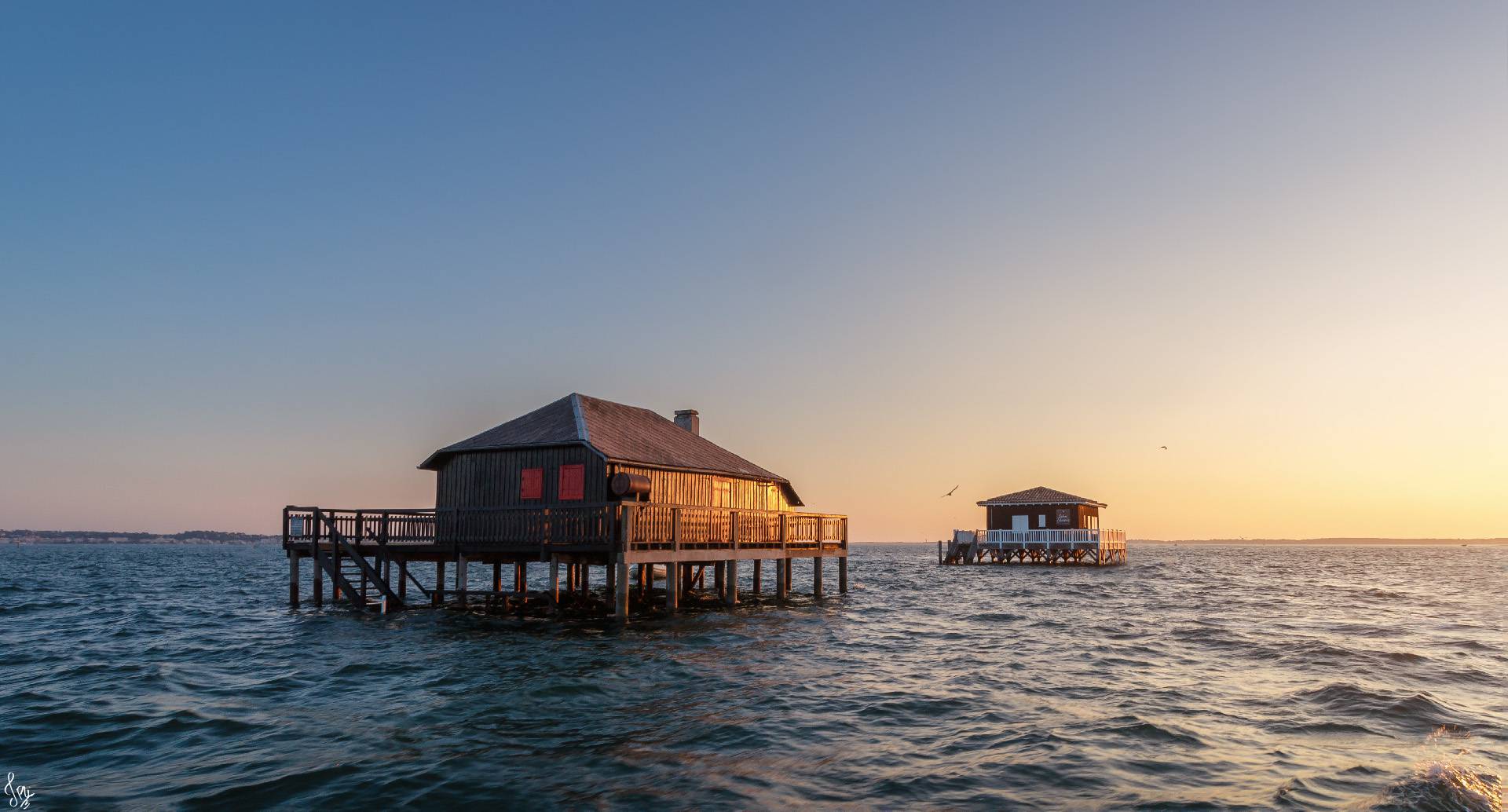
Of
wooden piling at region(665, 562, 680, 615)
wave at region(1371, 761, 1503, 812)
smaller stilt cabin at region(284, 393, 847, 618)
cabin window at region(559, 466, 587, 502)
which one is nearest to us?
wave at region(1371, 761, 1503, 812)

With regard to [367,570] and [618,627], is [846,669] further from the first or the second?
[367,570]

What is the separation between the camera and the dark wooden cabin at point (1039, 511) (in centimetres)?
6812

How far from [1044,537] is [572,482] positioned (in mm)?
47186

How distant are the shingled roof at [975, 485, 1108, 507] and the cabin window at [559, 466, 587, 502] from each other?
45.9 meters

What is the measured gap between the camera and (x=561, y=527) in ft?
88.9

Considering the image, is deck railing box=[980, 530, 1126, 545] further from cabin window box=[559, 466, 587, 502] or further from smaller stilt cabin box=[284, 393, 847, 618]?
cabin window box=[559, 466, 587, 502]

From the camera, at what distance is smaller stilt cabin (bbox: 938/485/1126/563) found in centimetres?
6756

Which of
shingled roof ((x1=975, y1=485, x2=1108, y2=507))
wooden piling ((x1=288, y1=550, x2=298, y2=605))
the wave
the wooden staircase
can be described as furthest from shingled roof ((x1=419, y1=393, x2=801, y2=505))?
shingled roof ((x1=975, y1=485, x2=1108, y2=507))

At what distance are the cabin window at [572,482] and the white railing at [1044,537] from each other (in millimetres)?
46648

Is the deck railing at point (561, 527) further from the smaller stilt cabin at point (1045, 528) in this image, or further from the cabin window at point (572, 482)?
the smaller stilt cabin at point (1045, 528)

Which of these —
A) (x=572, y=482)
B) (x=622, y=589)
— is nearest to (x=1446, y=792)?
(x=622, y=589)

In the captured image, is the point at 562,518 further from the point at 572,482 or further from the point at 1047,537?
the point at 1047,537

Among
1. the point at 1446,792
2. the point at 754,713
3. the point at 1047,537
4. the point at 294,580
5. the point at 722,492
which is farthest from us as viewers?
the point at 1047,537

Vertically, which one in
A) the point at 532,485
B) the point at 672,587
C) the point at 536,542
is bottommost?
the point at 672,587
